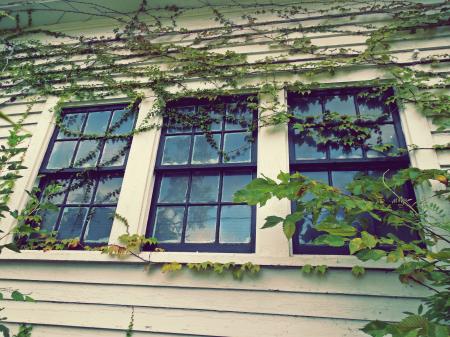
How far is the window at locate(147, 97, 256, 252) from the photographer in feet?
9.74

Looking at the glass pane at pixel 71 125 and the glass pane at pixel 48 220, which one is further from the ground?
the glass pane at pixel 71 125

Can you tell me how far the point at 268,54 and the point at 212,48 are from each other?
71 centimetres

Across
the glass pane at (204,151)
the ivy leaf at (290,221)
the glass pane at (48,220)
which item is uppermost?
the glass pane at (204,151)

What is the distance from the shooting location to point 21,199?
11.1ft

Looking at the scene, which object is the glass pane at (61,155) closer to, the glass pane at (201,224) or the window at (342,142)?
the glass pane at (201,224)

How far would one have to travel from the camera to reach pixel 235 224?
2971 mm

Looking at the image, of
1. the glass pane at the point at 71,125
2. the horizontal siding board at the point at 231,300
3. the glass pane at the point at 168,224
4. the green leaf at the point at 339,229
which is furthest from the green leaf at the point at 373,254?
the glass pane at the point at 71,125

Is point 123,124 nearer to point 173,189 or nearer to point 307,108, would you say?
point 173,189

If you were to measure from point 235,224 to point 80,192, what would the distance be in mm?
1742

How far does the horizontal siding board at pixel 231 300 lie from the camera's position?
93.0 inches

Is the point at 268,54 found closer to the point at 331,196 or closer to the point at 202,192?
the point at 202,192

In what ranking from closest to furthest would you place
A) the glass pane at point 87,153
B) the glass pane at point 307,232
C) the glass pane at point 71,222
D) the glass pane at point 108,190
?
1. the glass pane at point 307,232
2. the glass pane at point 71,222
3. the glass pane at point 108,190
4. the glass pane at point 87,153

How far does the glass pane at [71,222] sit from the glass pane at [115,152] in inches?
22.0

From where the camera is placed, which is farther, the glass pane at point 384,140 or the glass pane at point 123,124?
the glass pane at point 123,124
